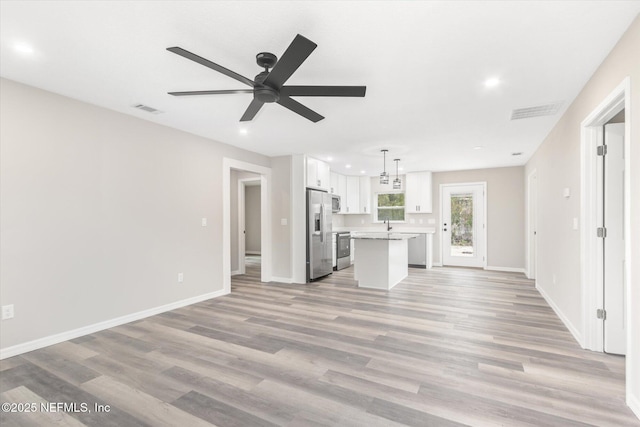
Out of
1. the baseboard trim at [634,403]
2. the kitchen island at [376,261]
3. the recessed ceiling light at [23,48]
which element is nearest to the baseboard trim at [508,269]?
the kitchen island at [376,261]

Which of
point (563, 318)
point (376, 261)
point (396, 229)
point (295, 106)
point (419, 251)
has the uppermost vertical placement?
point (295, 106)

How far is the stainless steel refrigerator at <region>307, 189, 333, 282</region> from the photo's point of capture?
598cm

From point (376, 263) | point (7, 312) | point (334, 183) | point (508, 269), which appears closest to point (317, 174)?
point (334, 183)

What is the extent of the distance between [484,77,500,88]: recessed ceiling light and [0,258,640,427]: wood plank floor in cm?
252

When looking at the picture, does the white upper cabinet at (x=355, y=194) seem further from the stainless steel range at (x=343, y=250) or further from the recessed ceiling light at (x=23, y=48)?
the recessed ceiling light at (x=23, y=48)

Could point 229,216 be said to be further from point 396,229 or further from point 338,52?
point 396,229

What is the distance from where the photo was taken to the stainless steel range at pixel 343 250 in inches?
289

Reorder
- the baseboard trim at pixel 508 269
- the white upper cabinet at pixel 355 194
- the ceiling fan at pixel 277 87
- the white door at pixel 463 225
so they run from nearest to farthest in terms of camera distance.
→ the ceiling fan at pixel 277 87, the baseboard trim at pixel 508 269, the white door at pixel 463 225, the white upper cabinet at pixel 355 194

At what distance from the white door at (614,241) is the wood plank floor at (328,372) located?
250 millimetres

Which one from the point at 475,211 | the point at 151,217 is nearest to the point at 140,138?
the point at 151,217

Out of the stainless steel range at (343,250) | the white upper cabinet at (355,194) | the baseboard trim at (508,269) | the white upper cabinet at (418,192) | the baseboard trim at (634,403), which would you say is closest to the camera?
the baseboard trim at (634,403)

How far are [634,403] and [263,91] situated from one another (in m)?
3.22

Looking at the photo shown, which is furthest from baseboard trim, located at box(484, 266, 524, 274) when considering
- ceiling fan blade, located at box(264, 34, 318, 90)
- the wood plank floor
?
ceiling fan blade, located at box(264, 34, 318, 90)

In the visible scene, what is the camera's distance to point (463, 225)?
777 cm
